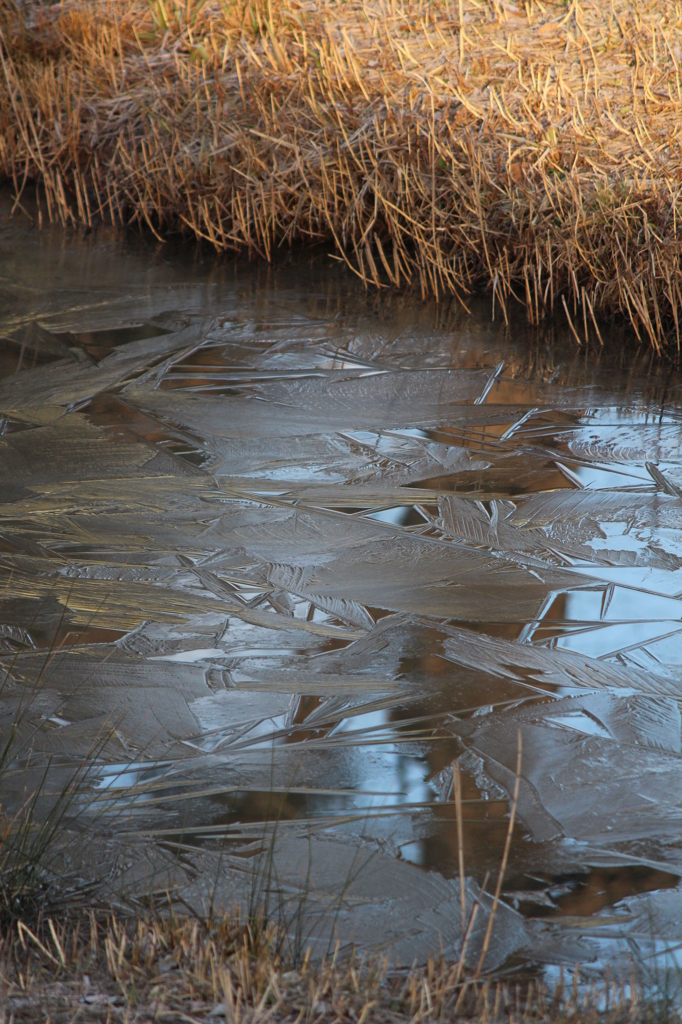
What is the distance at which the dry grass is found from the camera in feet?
3.47

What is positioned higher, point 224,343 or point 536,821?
point 224,343

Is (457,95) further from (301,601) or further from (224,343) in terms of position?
(301,601)

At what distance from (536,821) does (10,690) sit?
2.91 feet

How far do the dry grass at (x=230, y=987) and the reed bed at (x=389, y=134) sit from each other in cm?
260

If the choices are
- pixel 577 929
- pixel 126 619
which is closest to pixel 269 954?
pixel 577 929

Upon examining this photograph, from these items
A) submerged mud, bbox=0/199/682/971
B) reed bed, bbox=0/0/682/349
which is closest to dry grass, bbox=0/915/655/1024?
submerged mud, bbox=0/199/682/971

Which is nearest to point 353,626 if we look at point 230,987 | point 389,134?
point 230,987

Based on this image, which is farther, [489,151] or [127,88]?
[127,88]

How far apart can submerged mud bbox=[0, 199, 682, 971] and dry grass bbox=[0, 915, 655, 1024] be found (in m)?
0.08

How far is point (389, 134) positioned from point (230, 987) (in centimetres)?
339

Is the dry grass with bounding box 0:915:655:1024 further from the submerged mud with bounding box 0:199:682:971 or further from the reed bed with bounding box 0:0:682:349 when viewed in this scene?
the reed bed with bounding box 0:0:682:349

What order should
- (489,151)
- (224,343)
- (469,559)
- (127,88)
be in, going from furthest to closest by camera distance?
(127,88)
(489,151)
(224,343)
(469,559)

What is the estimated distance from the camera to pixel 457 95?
3.83m

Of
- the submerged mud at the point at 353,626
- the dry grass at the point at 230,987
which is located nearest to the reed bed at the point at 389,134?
the submerged mud at the point at 353,626
